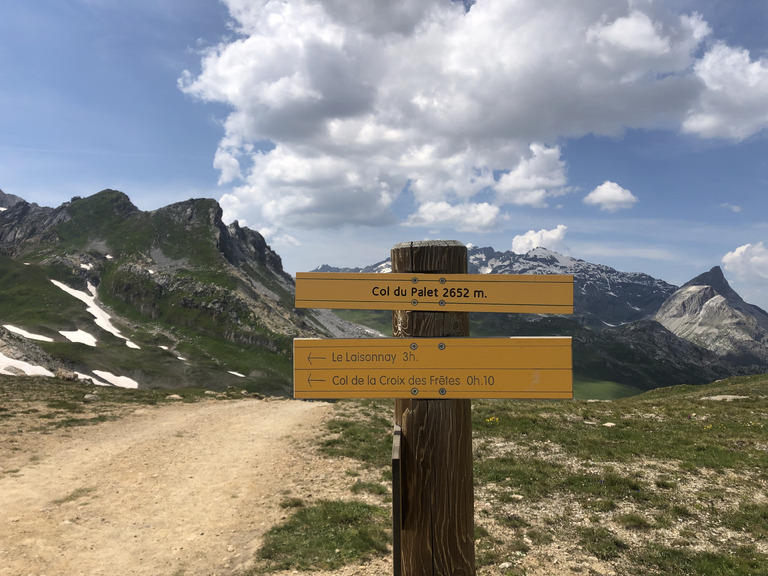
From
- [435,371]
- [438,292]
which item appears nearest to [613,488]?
[435,371]

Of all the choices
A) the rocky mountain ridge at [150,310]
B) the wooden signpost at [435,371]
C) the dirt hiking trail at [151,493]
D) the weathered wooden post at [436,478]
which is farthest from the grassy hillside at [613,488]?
the rocky mountain ridge at [150,310]

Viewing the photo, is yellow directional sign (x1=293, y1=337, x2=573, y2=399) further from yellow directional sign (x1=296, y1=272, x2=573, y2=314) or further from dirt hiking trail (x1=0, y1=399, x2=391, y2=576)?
dirt hiking trail (x1=0, y1=399, x2=391, y2=576)

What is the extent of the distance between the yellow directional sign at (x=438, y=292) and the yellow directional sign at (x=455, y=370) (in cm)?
43

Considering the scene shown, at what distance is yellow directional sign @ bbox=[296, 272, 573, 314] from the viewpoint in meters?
5.02

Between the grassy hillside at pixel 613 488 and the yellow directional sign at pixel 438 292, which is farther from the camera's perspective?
the grassy hillside at pixel 613 488

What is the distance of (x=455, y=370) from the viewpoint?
501 cm

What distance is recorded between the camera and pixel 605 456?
16641 mm

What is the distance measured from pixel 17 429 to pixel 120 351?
98.2 meters

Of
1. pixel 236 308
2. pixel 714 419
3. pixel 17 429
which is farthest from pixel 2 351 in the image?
pixel 236 308

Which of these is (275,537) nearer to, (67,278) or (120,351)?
(120,351)

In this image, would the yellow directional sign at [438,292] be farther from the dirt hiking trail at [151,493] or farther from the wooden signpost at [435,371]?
the dirt hiking trail at [151,493]

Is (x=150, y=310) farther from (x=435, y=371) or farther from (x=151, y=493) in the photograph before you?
(x=435, y=371)

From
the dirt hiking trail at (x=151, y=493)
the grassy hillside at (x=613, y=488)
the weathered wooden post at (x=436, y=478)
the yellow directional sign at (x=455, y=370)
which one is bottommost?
the dirt hiking trail at (x=151, y=493)

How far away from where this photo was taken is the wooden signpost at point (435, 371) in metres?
4.95
